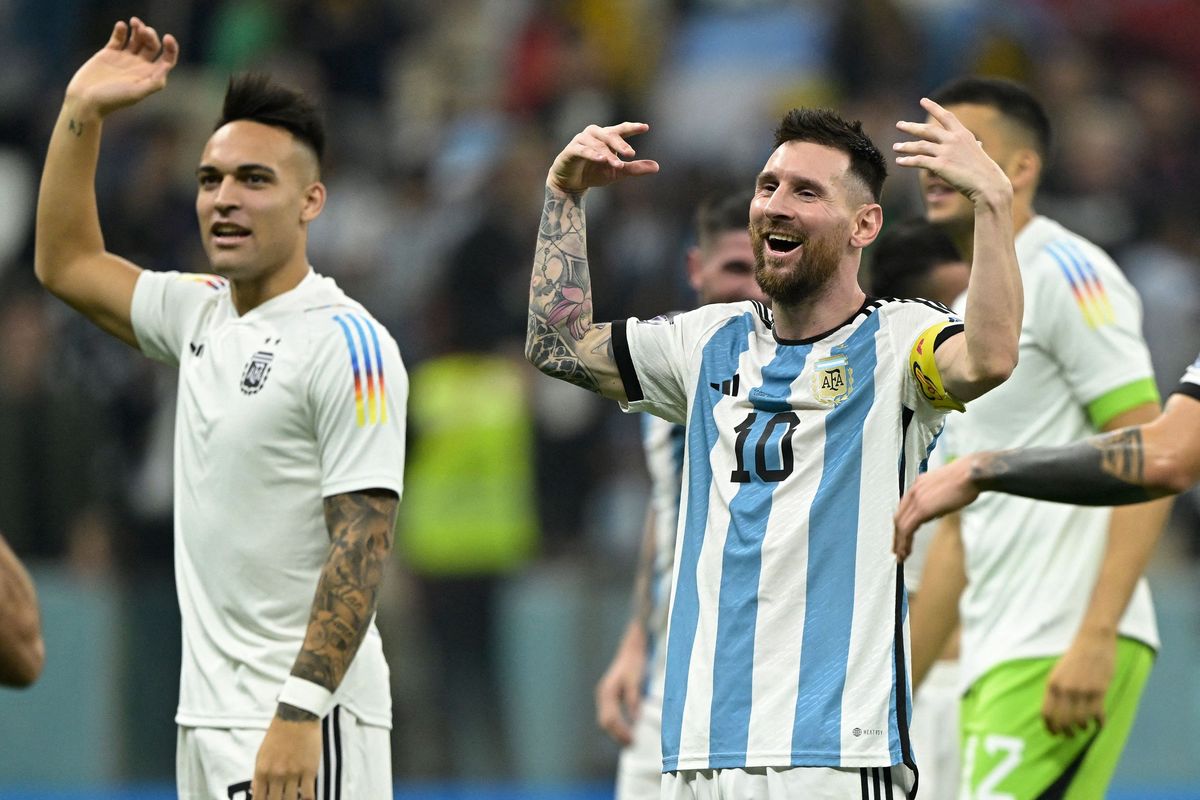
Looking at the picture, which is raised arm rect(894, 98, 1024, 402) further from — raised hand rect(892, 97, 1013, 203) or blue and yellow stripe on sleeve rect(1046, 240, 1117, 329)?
blue and yellow stripe on sleeve rect(1046, 240, 1117, 329)

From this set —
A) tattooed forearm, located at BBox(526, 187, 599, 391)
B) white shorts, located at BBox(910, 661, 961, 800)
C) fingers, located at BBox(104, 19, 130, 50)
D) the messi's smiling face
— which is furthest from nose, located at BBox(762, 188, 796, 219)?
white shorts, located at BBox(910, 661, 961, 800)

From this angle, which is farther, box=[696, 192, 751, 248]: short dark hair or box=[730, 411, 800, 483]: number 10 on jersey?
box=[696, 192, 751, 248]: short dark hair

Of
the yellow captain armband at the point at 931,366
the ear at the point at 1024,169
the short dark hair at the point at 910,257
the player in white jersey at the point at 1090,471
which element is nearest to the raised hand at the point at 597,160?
the yellow captain armband at the point at 931,366

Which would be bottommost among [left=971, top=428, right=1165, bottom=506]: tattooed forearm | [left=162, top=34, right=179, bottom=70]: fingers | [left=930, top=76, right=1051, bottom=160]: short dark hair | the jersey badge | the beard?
[left=971, top=428, right=1165, bottom=506]: tattooed forearm

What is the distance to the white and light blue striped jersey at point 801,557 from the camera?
4.57 metres

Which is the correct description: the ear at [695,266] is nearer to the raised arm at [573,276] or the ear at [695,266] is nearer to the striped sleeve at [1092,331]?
the striped sleeve at [1092,331]

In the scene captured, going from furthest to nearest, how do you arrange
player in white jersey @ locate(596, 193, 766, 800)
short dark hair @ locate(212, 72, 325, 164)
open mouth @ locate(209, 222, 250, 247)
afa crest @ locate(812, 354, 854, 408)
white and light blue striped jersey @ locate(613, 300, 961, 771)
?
player in white jersey @ locate(596, 193, 766, 800) < short dark hair @ locate(212, 72, 325, 164) < open mouth @ locate(209, 222, 250, 247) < afa crest @ locate(812, 354, 854, 408) < white and light blue striped jersey @ locate(613, 300, 961, 771)

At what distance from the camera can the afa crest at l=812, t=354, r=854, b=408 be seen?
4719mm

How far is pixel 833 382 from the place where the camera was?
4.73 meters

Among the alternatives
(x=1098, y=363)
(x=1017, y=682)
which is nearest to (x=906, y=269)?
(x=1098, y=363)

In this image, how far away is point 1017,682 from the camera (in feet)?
20.3

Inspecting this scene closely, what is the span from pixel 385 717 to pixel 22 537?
6.79 metres

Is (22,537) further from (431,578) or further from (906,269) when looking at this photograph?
(906,269)

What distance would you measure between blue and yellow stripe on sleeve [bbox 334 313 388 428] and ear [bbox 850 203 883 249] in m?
1.35
